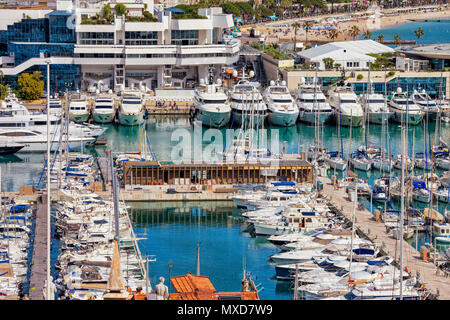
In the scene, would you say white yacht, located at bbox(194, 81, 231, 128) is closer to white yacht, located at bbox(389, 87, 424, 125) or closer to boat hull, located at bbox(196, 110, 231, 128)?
boat hull, located at bbox(196, 110, 231, 128)

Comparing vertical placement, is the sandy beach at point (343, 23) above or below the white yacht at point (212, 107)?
above

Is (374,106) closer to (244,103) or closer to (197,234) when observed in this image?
(244,103)

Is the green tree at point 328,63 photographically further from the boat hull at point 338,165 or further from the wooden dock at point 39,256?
the wooden dock at point 39,256

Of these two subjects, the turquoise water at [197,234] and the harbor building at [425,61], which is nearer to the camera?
the turquoise water at [197,234]

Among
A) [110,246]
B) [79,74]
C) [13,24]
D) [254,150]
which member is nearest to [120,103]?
[79,74]

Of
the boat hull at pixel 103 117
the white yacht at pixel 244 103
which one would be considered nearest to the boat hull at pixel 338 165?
the white yacht at pixel 244 103

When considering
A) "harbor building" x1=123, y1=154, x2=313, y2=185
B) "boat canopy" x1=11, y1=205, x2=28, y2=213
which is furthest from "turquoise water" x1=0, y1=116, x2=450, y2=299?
"boat canopy" x1=11, y1=205, x2=28, y2=213

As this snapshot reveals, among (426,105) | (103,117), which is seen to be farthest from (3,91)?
(426,105)

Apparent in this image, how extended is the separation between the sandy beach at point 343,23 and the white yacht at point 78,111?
1992 inches

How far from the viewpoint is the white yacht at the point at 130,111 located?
62.9m

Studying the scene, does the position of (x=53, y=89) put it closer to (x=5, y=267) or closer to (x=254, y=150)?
(x=254, y=150)

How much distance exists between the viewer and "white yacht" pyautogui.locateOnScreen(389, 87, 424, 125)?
63.8 m

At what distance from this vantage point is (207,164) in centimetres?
4297

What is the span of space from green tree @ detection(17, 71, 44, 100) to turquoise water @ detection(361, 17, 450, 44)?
78907 mm
